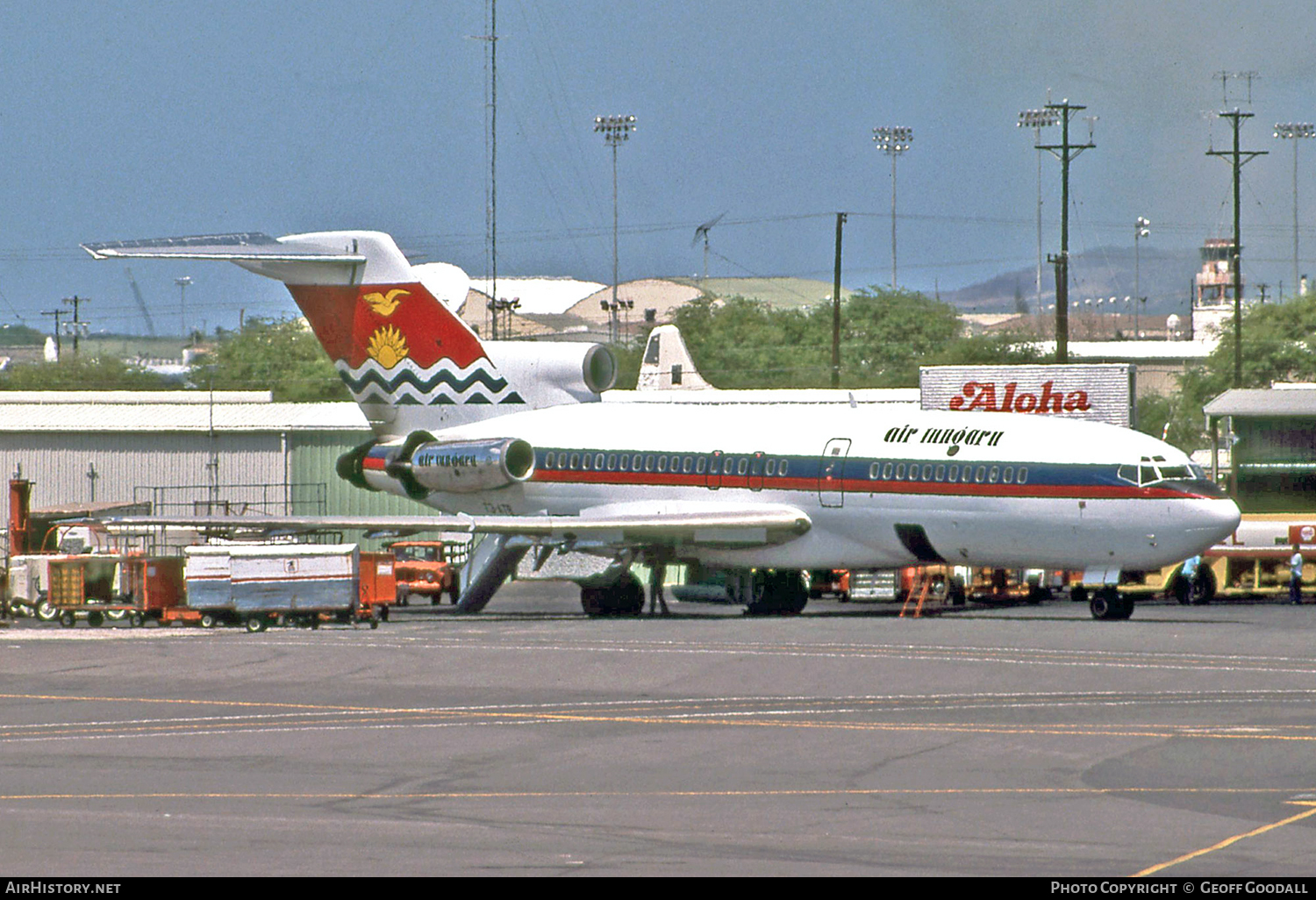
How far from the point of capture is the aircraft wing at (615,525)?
3988 cm

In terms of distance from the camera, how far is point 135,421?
215 ft

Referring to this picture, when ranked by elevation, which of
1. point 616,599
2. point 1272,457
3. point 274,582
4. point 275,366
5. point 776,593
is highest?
point 275,366

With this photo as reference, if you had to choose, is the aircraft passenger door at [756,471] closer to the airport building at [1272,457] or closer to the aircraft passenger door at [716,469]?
the aircraft passenger door at [716,469]

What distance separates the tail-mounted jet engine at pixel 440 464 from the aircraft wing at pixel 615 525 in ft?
6.82

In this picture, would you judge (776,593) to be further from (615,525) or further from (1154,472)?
(1154,472)

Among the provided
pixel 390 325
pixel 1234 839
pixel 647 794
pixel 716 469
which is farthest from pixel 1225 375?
pixel 1234 839

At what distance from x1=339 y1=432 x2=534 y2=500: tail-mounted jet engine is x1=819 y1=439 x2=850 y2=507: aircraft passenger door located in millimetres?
7655

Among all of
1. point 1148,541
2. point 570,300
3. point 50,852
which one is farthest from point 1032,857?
point 570,300

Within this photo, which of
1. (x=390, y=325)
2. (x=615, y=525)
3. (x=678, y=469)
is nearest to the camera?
(x=615, y=525)

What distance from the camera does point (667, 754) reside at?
19.0 meters

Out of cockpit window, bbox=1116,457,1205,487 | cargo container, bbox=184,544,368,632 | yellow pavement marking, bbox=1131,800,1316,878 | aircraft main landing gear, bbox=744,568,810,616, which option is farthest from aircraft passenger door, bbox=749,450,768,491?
yellow pavement marking, bbox=1131,800,1316,878

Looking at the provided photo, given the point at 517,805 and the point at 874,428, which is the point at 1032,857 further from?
the point at 874,428

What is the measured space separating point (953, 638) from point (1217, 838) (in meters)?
19.5

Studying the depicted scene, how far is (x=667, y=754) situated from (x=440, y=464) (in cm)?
2623
